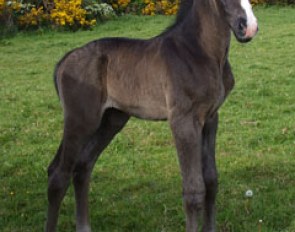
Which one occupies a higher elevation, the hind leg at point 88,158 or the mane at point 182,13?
the mane at point 182,13

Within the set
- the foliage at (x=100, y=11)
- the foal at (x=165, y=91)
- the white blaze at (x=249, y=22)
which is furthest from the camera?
the foliage at (x=100, y=11)

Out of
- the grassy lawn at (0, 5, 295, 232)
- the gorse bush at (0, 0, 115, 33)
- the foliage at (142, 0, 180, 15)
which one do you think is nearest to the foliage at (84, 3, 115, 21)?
the gorse bush at (0, 0, 115, 33)

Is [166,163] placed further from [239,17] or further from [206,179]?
[239,17]

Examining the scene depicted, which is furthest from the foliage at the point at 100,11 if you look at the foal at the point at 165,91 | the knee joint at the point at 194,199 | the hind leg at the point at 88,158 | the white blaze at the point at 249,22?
the white blaze at the point at 249,22

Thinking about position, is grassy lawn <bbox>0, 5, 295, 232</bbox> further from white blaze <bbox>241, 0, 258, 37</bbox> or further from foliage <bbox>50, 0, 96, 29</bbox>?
foliage <bbox>50, 0, 96, 29</bbox>

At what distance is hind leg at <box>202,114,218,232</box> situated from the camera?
15.6 feet

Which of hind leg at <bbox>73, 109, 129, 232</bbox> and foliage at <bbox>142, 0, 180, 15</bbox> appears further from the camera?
foliage at <bbox>142, 0, 180, 15</bbox>

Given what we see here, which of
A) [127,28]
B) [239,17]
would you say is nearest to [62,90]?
[239,17]

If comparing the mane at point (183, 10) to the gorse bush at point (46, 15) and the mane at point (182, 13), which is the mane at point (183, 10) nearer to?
the mane at point (182, 13)

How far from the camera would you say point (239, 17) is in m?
4.12

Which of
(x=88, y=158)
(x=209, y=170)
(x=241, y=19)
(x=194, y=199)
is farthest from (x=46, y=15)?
(x=241, y=19)

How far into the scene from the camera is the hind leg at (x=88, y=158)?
5078mm

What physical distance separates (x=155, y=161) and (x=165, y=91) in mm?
2865

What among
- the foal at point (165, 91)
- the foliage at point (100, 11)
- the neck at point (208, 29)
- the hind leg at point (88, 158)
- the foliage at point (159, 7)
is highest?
the neck at point (208, 29)
